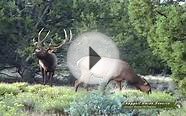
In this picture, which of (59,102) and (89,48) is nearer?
(59,102)

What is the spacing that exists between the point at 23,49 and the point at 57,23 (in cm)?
307

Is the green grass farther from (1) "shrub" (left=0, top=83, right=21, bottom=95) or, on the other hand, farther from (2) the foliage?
(2) the foliage

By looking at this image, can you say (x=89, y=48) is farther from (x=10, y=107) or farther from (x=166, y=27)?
(x=10, y=107)

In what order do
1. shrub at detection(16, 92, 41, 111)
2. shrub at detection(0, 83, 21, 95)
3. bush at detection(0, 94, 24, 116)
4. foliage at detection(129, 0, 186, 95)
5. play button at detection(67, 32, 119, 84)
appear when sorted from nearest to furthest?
bush at detection(0, 94, 24, 116) → shrub at detection(16, 92, 41, 111) → foliage at detection(129, 0, 186, 95) → shrub at detection(0, 83, 21, 95) → play button at detection(67, 32, 119, 84)

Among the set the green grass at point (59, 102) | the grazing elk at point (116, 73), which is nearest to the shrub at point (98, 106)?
the green grass at point (59, 102)

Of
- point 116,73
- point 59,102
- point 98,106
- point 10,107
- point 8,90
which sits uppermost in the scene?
point 98,106

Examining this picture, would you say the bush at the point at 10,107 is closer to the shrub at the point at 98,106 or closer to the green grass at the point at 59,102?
the green grass at the point at 59,102

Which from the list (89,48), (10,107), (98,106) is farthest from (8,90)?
(89,48)

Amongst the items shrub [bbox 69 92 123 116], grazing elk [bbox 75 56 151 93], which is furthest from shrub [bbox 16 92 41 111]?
grazing elk [bbox 75 56 151 93]

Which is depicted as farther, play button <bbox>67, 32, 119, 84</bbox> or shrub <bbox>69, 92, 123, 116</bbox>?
play button <bbox>67, 32, 119, 84</bbox>

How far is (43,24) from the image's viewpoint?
1049 inches

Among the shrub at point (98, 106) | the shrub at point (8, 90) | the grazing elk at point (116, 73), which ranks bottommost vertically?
the shrub at point (8, 90)

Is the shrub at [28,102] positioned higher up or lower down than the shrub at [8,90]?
higher up

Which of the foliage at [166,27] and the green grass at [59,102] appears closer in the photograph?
the green grass at [59,102]
